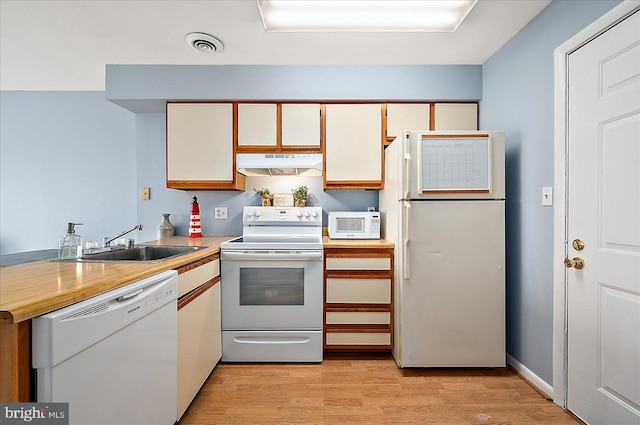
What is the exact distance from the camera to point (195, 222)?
2.91m

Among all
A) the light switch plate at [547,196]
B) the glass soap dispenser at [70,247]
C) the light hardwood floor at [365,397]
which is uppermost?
the light switch plate at [547,196]

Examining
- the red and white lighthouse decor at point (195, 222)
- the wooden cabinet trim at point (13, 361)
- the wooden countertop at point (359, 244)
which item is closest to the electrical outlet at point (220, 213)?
the red and white lighthouse decor at point (195, 222)

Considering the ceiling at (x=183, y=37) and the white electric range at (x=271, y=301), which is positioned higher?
the ceiling at (x=183, y=37)

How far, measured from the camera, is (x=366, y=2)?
1768 millimetres

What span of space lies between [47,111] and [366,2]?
3.45m

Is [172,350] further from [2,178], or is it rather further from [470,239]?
[2,178]

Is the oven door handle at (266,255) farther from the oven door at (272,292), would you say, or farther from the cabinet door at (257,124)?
the cabinet door at (257,124)

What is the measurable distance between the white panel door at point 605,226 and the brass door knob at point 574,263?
0.02 m

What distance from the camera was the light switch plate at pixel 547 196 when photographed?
6.07 feet

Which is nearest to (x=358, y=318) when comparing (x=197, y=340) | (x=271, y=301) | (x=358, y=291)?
(x=358, y=291)

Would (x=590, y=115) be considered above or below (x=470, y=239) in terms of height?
above

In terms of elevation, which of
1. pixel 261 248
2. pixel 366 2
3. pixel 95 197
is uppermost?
pixel 366 2

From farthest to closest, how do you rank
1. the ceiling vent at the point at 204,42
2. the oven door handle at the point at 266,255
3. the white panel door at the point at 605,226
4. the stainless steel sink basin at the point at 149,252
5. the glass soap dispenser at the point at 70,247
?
the oven door handle at the point at 266,255, the ceiling vent at the point at 204,42, the stainless steel sink basin at the point at 149,252, the glass soap dispenser at the point at 70,247, the white panel door at the point at 605,226

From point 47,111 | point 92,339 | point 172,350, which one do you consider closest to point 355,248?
point 172,350
